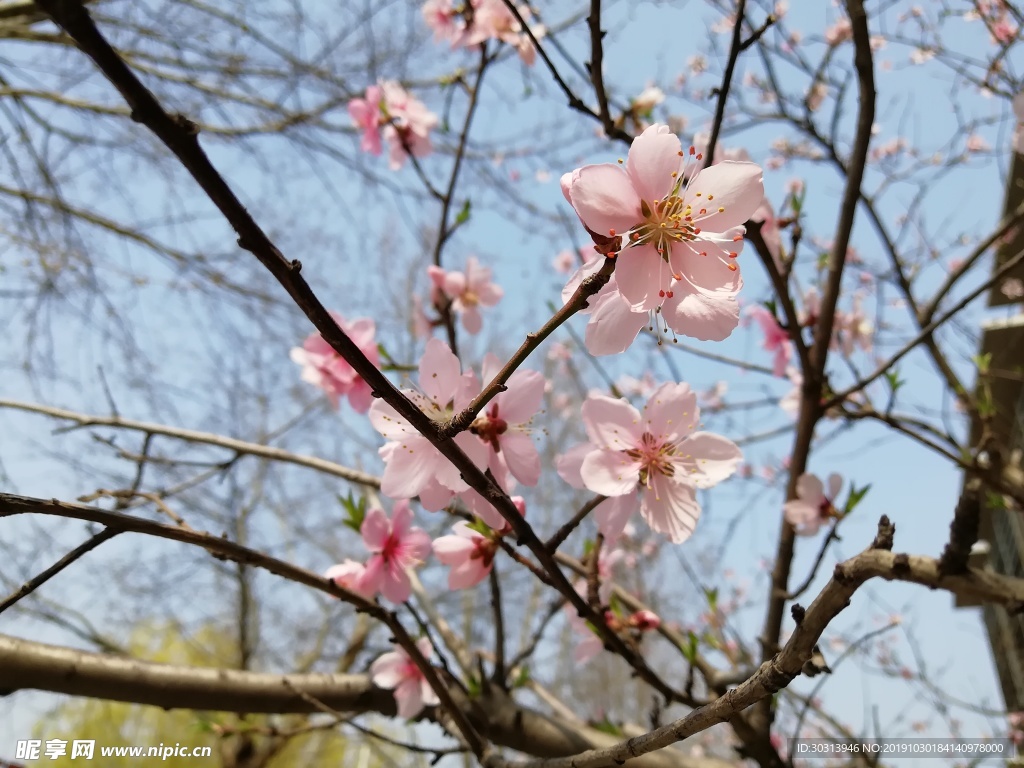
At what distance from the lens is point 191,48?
380cm

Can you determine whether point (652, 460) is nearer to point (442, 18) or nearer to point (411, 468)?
point (411, 468)

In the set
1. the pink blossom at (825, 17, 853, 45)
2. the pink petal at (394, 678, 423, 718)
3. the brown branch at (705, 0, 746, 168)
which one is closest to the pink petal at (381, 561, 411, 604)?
the pink petal at (394, 678, 423, 718)

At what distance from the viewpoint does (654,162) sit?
874 mm

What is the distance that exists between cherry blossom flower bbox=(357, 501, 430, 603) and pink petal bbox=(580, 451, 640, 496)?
47 cm

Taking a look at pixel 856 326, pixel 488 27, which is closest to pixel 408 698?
pixel 488 27

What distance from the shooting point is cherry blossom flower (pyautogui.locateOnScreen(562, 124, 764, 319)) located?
0.83 meters

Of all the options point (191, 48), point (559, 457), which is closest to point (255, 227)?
point (559, 457)

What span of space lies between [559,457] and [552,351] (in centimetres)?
607

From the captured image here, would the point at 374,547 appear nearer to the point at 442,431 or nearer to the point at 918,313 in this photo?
the point at 442,431

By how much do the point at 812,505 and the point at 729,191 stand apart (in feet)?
4.19

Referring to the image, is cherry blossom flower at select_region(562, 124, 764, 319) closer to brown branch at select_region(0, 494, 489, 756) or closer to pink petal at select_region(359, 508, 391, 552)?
brown branch at select_region(0, 494, 489, 756)

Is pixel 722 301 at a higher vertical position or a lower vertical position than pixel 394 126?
lower

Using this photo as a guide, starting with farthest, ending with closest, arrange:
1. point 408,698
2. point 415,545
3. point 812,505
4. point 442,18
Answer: point 442,18 → point 812,505 → point 408,698 → point 415,545

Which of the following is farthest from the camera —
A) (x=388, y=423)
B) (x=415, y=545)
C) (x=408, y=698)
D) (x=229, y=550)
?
(x=408, y=698)
